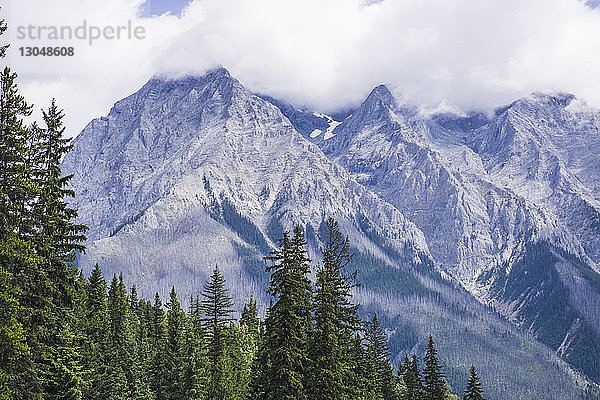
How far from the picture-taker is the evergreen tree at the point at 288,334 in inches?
1196

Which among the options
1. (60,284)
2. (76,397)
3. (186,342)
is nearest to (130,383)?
(186,342)

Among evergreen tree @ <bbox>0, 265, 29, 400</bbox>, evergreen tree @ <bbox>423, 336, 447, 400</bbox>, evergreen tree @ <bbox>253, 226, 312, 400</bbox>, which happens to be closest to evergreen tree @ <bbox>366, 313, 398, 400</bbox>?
evergreen tree @ <bbox>423, 336, 447, 400</bbox>

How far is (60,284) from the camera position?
90.2 feet

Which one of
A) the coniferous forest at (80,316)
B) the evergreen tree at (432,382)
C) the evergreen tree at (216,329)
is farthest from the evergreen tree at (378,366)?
the evergreen tree at (216,329)

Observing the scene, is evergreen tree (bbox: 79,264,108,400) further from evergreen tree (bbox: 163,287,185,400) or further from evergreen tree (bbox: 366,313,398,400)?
evergreen tree (bbox: 366,313,398,400)

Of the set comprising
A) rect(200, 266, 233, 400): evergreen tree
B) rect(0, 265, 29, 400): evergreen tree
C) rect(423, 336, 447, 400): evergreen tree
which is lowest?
rect(423, 336, 447, 400): evergreen tree

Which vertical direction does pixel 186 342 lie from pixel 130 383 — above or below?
above

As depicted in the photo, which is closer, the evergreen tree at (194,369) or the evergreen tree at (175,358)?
the evergreen tree at (194,369)

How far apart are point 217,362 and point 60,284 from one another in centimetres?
2682

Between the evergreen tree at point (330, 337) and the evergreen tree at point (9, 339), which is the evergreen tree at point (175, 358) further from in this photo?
the evergreen tree at point (9, 339)

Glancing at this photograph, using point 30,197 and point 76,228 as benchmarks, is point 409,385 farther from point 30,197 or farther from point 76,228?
point 30,197

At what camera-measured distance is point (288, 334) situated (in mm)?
30672

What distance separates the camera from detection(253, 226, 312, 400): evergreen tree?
30391mm

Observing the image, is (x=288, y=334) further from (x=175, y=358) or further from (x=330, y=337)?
(x=175, y=358)
